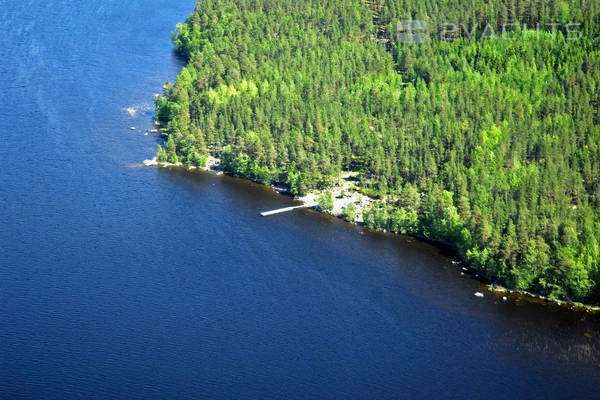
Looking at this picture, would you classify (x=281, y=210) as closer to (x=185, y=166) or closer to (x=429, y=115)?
(x=185, y=166)

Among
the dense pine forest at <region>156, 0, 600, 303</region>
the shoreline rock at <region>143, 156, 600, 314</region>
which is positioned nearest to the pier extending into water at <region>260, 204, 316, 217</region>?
the shoreline rock at <region>143, 156, 600, 314</region>

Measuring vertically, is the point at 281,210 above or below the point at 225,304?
above

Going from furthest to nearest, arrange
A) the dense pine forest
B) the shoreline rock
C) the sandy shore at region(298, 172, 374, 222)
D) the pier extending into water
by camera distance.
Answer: the sandy shore at region(298, 172, 374, 222), the pier extending into water, the dense pine forest, the shoreline rock

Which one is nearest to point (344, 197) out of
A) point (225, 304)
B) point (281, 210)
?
point (281, 210)

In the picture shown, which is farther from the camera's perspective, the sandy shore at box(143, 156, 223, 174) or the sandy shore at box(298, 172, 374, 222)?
the sandy shore at box(143, 156, 223, 174)

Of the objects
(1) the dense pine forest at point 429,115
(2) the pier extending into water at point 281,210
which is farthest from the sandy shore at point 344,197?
(1) the dense pine forest at point 429,115

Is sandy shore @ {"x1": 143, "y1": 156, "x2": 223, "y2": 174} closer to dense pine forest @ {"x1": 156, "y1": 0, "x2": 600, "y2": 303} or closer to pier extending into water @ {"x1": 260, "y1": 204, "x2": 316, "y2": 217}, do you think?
dense pine forest @ {"x1": 156, "y1": 0, "x2": 600, "y2": 303}
